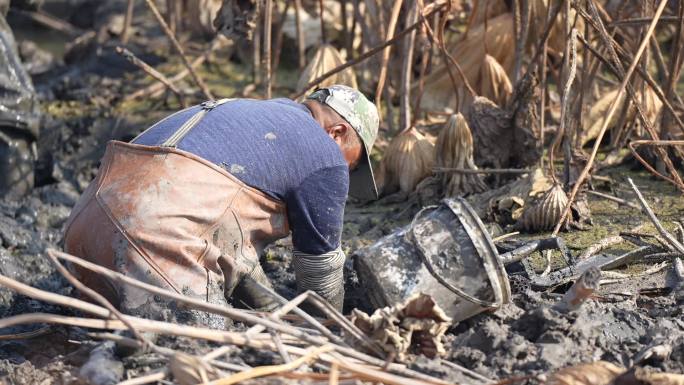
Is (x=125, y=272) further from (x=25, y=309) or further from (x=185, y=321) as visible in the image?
(x=25, y=309)

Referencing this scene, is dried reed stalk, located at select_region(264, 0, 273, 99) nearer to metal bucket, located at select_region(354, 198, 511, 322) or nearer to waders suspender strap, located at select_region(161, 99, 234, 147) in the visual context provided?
waders suspender strap, located at select_region(161, 99, 234, 147)

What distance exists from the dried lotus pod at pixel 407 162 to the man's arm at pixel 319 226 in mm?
1921

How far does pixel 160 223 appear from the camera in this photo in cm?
423

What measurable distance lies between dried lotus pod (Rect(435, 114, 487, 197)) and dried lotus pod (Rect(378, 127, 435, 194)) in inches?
5.5

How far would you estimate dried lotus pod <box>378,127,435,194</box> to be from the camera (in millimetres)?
6484

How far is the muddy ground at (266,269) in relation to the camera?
405cm

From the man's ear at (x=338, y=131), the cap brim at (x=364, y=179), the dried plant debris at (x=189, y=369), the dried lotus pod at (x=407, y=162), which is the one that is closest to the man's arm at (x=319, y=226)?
the man's ear at (x=338, y=131)

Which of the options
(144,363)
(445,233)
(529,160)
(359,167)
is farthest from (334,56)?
(144,363)

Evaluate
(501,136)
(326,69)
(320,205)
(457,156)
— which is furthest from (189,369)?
(326,69)

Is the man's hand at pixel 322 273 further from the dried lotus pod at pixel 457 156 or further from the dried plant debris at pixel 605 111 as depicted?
the dried plant debris at pixel 605 111

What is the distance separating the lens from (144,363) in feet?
13.0

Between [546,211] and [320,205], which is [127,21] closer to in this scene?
[546,211]

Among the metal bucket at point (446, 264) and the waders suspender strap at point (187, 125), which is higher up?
the waders suspender strap at point (187, 125)

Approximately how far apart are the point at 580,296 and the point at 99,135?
4.65 meters
